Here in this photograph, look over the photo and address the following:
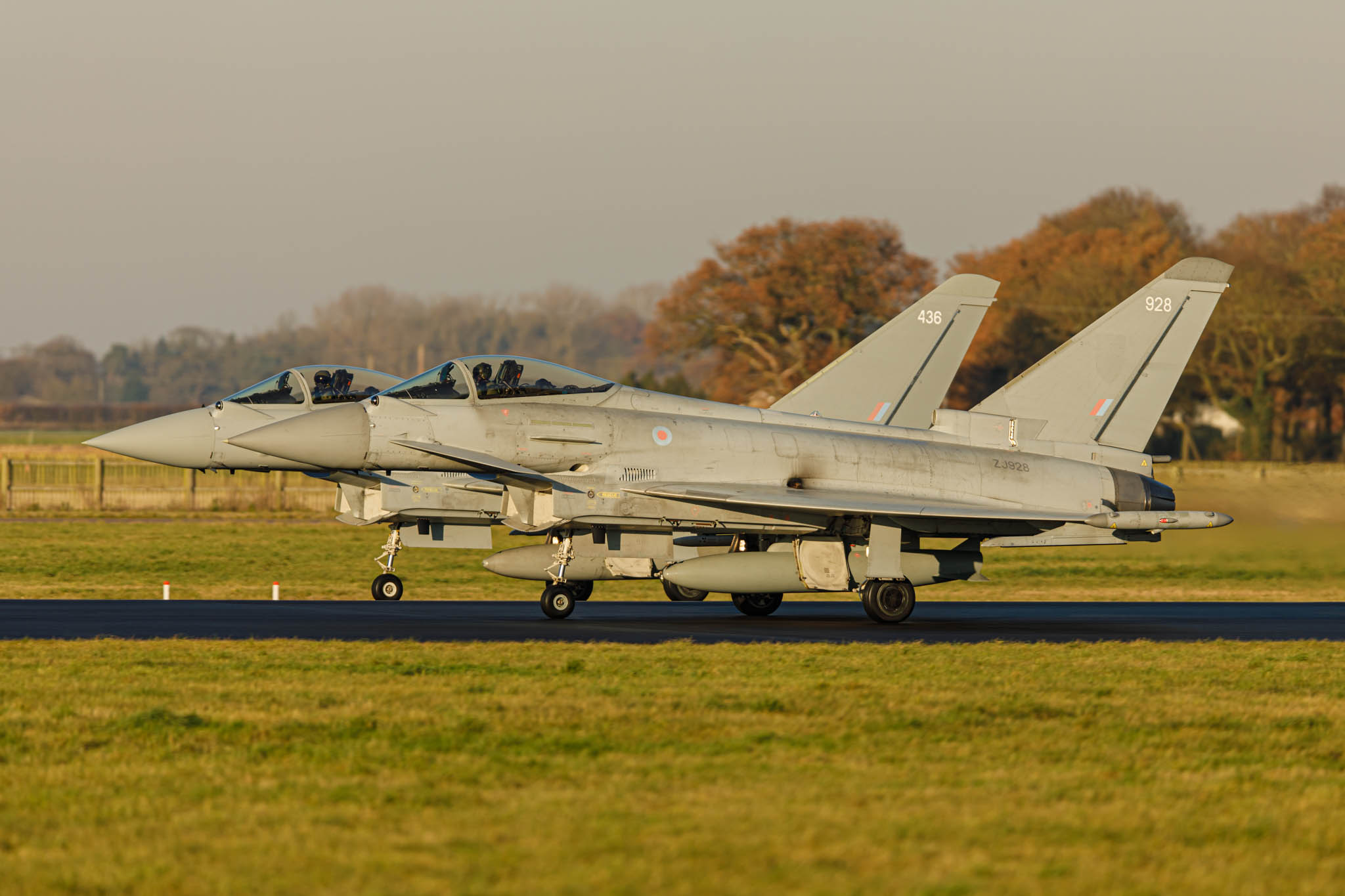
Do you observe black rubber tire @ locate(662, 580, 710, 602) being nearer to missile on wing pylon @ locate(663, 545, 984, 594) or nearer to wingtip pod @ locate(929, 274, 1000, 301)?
missile on wing pylon @ locate(663, 545, 984, 594)

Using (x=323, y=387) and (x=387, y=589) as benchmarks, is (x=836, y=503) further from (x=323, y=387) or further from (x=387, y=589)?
(x=323, y=387)

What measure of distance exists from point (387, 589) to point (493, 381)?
4770 millimetres

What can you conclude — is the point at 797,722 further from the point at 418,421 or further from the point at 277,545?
the point at 277,545

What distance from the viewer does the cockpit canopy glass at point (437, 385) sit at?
18.2 m

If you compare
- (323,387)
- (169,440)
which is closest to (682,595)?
(323,387)

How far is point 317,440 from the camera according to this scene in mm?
17734

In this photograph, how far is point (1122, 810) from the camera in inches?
289

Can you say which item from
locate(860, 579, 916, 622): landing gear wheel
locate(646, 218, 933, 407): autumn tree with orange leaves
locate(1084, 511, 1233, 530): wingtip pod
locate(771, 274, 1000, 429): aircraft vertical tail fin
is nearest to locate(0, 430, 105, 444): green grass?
locate(646, 218, 933, 407): autumn tree with orange leaves

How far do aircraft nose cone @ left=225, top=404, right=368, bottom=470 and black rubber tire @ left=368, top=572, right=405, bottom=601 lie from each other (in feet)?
13.7

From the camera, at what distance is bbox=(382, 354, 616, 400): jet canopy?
18297mm

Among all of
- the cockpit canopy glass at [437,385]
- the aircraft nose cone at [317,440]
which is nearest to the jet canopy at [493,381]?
the cockpit canopy glass at [437,385]

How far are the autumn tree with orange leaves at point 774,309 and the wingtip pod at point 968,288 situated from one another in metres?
36.7

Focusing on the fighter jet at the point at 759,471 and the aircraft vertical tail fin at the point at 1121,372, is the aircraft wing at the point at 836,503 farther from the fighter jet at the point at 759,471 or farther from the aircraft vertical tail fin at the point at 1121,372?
the aircraft vertical tail fin at the point at 1121,372

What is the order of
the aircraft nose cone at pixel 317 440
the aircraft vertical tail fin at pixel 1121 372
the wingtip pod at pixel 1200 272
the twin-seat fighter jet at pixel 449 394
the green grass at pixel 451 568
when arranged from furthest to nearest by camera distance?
the green grass at pixel 451 568 → the wingtip pod at pixel 1200 272 → the aircraft vertical tail fin at pixel 1121 372 → the twin-seat fighter jet at pixel 449 394 → the aircraft nose cone at pixel 317 440
